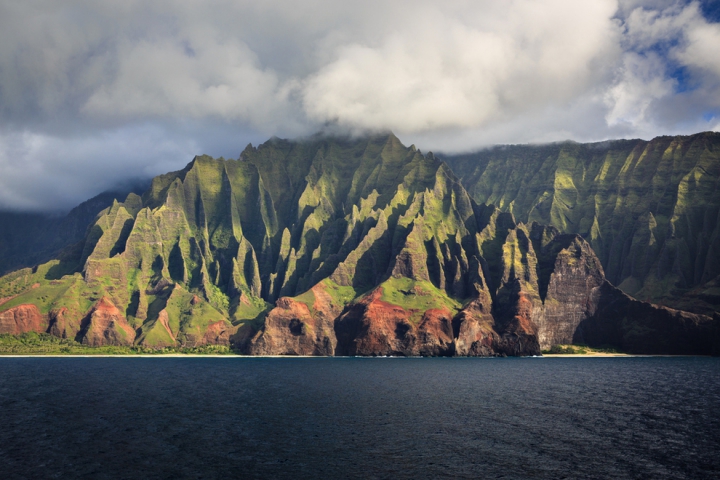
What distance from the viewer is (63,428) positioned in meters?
109

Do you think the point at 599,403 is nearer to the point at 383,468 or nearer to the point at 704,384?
the point at 704,384

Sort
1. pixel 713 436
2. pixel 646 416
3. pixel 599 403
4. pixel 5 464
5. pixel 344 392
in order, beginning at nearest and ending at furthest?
pixel 5 464 < pixel 713 436 < pixel 646 416 < pixel 599 403 < pixel 344 392

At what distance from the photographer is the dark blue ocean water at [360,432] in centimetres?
8506

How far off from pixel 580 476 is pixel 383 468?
2635 cm

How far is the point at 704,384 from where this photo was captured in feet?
573

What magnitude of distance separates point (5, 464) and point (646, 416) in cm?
11231

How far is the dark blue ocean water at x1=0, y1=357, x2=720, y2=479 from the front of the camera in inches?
3349

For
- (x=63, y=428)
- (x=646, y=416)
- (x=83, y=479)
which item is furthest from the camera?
(x=646, y=416)

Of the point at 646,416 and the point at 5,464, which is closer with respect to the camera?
the point at 5,464

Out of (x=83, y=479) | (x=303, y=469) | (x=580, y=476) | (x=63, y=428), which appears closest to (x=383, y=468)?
(x=303, y=469)

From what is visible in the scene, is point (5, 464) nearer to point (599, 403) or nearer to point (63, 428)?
point (63, 428)

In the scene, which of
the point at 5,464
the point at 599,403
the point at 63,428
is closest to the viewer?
the point at 5,464

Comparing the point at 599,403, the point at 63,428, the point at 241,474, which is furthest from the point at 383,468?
the point at 599,403

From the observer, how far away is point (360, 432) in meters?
109
